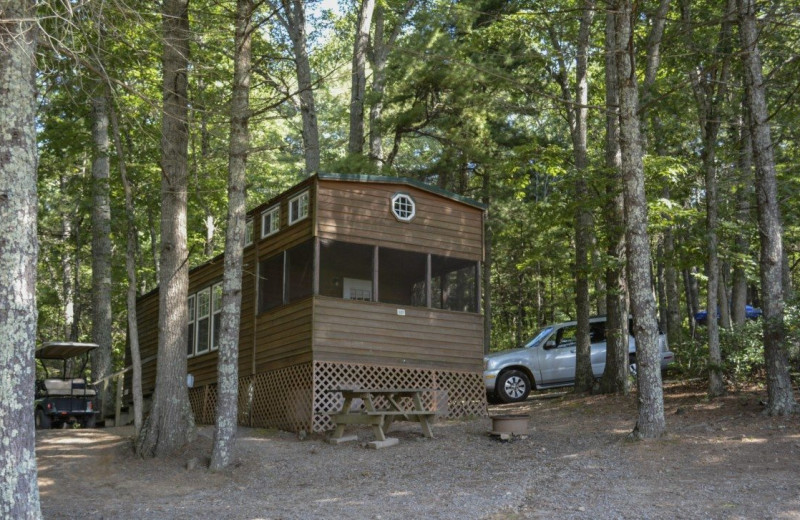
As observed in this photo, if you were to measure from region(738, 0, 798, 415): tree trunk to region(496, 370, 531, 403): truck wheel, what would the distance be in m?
6.70

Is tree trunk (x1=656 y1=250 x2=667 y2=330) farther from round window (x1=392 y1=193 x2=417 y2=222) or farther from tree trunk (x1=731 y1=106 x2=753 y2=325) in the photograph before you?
round window (x1=392 y1=193 x2=417 y2=222)

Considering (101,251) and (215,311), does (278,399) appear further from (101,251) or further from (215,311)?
(101,251)

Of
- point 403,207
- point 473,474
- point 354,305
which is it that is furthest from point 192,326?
point 473,474

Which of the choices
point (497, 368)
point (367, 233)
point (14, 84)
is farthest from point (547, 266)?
point (14, 84)

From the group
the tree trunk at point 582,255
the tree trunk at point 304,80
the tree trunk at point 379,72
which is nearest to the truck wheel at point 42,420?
the tree trunk at point 304,80

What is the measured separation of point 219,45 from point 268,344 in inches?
269

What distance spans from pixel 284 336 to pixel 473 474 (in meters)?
6.21

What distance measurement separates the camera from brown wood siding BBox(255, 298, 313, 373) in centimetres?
1370

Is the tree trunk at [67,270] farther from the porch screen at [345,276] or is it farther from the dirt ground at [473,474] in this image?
the dirt ground at [473,474]

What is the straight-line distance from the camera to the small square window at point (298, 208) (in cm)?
1437

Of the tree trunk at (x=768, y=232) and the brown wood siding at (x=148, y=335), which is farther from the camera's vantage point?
the brown wood siding at (x=148, y=335)

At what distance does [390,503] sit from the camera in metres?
8.01

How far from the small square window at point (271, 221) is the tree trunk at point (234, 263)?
4203 millimetres

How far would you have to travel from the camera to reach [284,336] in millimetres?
14594
